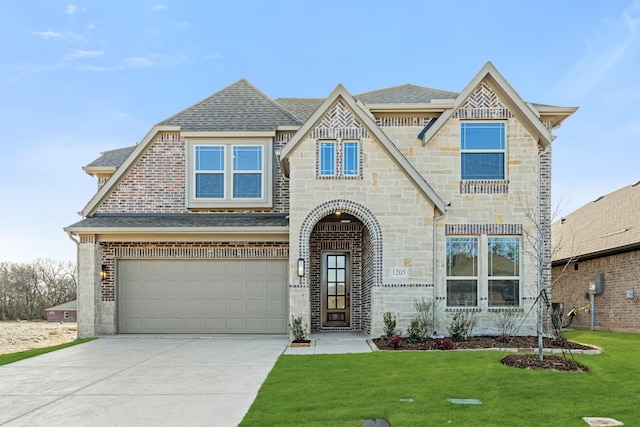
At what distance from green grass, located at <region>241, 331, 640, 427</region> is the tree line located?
48111 mm

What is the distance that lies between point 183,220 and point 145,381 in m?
6.83

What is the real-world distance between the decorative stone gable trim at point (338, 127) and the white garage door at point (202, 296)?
13.1 ft

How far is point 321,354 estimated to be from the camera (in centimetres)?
1095

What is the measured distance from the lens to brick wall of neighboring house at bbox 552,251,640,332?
1653 centimetres

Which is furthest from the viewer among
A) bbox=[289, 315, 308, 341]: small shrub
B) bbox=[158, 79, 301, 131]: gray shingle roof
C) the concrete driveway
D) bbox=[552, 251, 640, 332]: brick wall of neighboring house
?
bbox=[552, 251, 640, 332]: brick wall of neighboring house

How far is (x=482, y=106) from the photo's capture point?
1410cm

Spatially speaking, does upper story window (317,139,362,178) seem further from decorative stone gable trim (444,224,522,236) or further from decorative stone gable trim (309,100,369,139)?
decorative stone gable trim (444,224,522,236)

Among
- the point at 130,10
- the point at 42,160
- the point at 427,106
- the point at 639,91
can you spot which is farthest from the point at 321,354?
the point at 42,160

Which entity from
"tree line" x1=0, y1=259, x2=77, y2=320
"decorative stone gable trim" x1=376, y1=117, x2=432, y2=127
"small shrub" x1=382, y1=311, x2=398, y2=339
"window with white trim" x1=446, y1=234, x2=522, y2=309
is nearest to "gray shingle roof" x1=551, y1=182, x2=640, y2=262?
"window with white trim" x1=446, y1=234, x2=522, y2=309

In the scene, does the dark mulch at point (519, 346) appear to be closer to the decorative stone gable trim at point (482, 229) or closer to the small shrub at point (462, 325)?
the small shrub at point (462, 325)

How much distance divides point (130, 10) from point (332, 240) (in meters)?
8.77

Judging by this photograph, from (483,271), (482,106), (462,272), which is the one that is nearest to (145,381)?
(462,272)

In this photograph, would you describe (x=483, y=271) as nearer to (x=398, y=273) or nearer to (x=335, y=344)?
(x=398, y=273)

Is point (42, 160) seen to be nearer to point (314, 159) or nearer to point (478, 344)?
point (314, 159)
